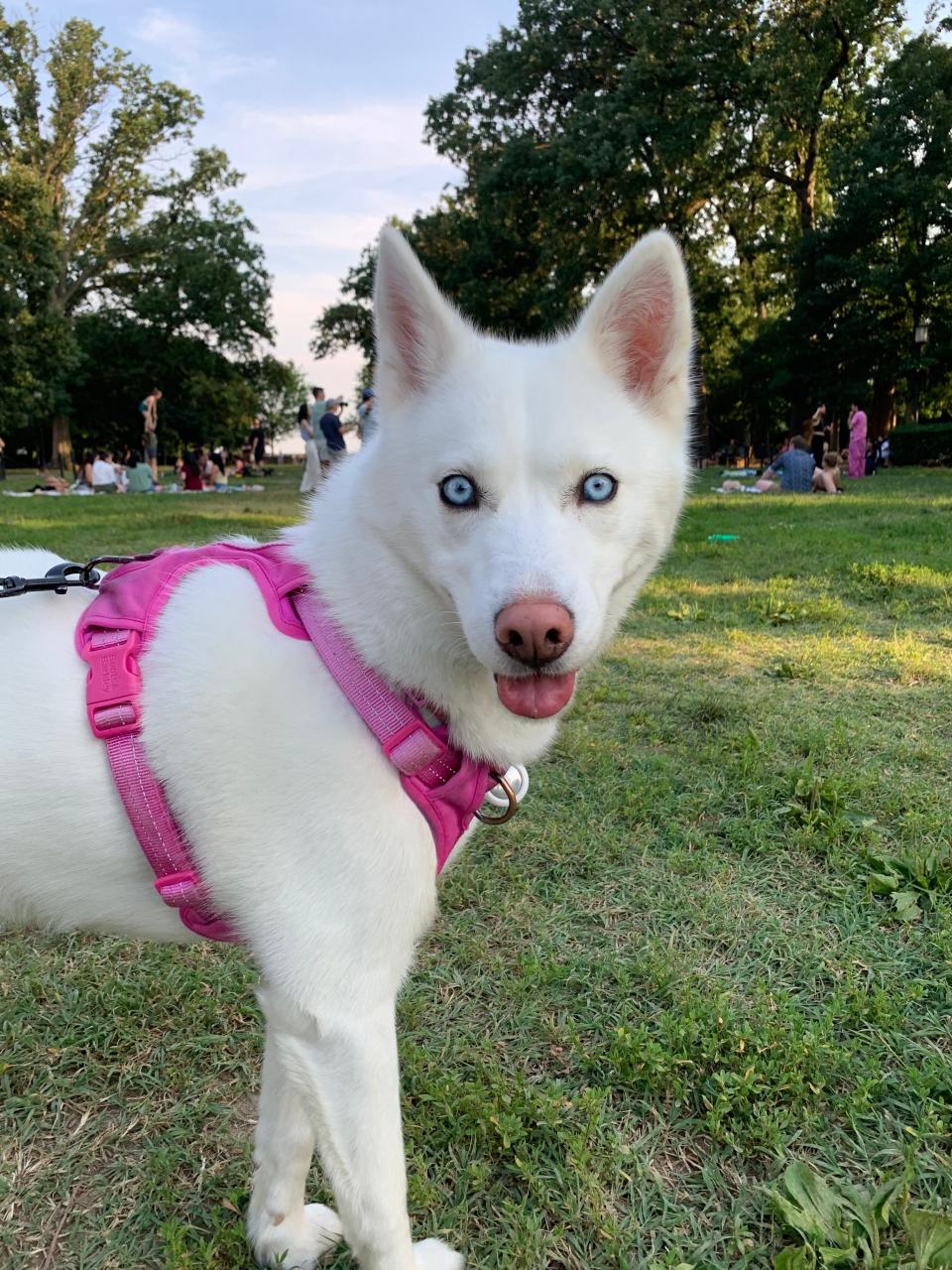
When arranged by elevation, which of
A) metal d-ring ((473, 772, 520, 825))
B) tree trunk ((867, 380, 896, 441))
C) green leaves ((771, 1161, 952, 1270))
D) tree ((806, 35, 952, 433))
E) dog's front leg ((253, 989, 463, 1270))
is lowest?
green leaves ((771, 1161, 952, 1270))

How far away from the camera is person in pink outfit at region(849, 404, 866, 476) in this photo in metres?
21.8

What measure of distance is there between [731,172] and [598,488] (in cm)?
3124

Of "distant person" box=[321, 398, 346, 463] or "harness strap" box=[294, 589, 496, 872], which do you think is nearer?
"harness strap" box=[294, 589, 496, 872]

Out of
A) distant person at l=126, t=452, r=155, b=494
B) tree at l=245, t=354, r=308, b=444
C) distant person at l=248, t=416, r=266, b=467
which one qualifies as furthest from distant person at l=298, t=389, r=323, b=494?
tree at l=245, t=354, r=308, b=444

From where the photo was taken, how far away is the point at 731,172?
27.7 m

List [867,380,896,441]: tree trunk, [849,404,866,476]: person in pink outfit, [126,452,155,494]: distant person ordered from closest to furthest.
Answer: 1. [849,404,866,476]: person in pink outfit
2. [126,452,155,494]: distant person
3. [867,380,896,441]: tree trunk

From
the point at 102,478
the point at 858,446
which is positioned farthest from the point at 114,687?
the point at 102,478

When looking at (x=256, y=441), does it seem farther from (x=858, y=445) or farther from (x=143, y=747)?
(x=143, y=747)

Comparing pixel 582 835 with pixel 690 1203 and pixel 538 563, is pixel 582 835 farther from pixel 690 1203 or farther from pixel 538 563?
pixel 538 563

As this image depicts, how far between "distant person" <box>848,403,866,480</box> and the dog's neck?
22540mm

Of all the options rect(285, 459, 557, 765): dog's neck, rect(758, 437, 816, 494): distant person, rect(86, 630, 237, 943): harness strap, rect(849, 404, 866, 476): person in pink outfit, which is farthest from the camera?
rect(849, 404, 866, 476): person in pink outfit

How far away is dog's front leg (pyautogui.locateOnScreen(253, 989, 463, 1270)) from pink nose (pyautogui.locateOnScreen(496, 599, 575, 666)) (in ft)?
2.33

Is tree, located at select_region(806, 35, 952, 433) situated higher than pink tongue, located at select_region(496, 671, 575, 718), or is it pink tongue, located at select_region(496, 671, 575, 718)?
tree, located at select_region(806, 35, 952, 433)

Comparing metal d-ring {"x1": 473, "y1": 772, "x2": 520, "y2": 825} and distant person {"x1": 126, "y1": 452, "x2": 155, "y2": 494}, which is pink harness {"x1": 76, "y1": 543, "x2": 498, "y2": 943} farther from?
distant person {"x1": 126, "y1": 452, "x2": 155, "y2": 494}
